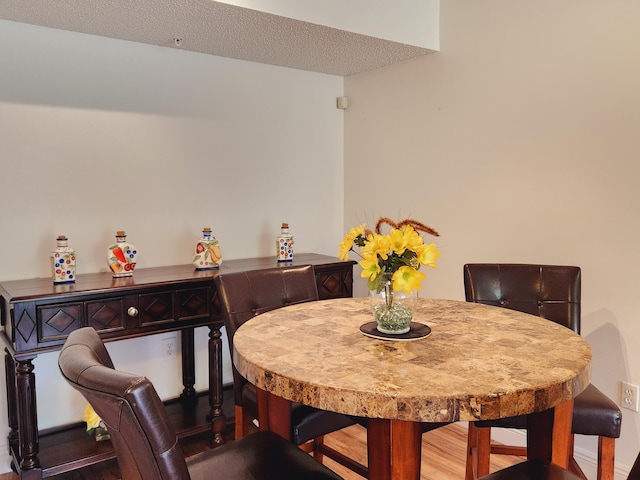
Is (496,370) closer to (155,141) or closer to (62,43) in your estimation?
(155,141)

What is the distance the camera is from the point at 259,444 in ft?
4.85

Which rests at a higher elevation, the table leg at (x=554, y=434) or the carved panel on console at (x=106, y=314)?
the carved panel on console at (x=106, y=314)

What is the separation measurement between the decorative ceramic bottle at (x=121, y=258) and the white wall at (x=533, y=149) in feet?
5.34

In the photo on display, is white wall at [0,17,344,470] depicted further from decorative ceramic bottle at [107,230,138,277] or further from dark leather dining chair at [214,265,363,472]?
dark leather dining chair at [214,265,363,472]

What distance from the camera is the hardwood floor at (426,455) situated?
2.45 metres

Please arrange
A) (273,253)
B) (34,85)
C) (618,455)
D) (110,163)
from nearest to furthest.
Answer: (618,455)
(34,85)
(110,163)
(273,253)

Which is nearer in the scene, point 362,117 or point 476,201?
point 476,201

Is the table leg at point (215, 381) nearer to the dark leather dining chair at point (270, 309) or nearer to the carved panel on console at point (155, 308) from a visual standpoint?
the carved panel on console at point (155, 308)

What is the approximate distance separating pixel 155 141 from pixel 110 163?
0.28 metres

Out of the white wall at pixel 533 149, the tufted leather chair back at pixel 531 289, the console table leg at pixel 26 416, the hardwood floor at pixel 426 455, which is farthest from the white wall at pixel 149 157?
the tufted leather chair back at pixel 531 289

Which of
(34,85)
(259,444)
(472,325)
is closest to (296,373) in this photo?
(259,444)

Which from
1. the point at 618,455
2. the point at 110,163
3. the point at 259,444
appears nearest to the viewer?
the point at 259,444

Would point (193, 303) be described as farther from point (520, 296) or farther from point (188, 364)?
point (520, 296)

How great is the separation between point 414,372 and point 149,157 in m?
2.14
